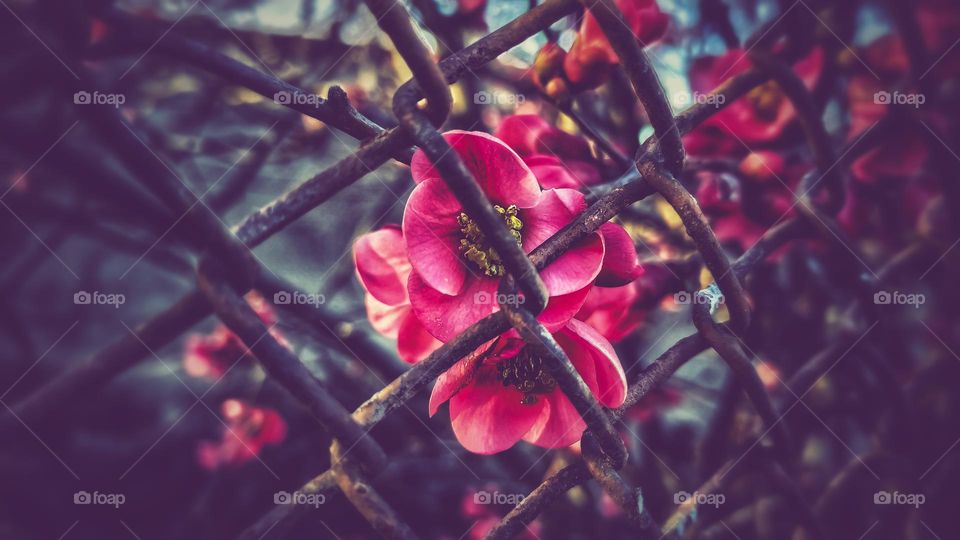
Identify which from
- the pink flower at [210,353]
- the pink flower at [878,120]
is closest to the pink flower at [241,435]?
the pink flower at [210,353]

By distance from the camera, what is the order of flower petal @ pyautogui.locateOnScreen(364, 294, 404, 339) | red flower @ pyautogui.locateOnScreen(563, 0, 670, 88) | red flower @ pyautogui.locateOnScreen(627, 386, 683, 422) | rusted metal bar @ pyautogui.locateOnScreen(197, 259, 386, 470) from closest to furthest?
rusted metal bar @ pyautogui.locateOnScreen(197, 259, 386, 470), flower petal @ pyautogui.locateOnScreen(364, 294, 404, 339), red flower @ pyautogui.locateOnScreen(563, 0, 670, 88), red flower @ pyautogui.locateOnScreen(627, 386, 683, 422)

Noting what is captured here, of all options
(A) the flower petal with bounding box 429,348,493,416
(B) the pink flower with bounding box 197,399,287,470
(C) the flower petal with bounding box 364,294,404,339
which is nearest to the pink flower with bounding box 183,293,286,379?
(B) the pink flower with bounding box 197,399,287,470

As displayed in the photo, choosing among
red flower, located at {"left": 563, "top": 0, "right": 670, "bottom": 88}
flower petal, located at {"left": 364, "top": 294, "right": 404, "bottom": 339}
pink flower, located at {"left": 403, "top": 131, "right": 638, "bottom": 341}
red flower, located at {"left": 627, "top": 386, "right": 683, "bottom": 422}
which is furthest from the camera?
red flower, located at {"left": 627, "top": 386, "right": 683, "bottom": 422}

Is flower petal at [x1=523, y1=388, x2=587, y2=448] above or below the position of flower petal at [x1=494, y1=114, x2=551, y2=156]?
below

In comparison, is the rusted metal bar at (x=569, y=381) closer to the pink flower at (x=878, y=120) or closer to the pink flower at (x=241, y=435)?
the pink flower at (x=878, y=120)

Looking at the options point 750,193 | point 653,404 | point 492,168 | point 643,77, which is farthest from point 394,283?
point 653,404

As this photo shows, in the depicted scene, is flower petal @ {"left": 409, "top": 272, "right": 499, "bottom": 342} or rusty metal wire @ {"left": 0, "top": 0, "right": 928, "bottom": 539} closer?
rusty metal wire @ {"left": 0, "top": 0, "right": 928, "bottom": 539}

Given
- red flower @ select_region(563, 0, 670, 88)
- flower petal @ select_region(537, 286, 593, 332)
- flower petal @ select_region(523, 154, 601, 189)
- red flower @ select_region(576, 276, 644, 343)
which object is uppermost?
red flower @ select_region(563, 0, 670, 88)

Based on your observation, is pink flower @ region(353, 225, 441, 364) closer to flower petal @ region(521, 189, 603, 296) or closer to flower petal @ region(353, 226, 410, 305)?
flower petal @ region(353, 226, 410, 305)
